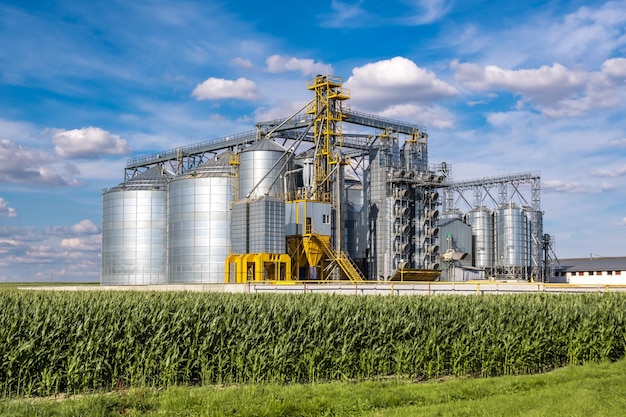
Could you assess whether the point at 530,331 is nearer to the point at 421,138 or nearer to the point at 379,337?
the point at 379,337

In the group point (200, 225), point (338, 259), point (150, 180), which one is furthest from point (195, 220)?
point (338, 259)

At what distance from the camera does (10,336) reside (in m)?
21.4

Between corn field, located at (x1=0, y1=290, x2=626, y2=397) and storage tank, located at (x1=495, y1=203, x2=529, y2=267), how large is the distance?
2693 inches

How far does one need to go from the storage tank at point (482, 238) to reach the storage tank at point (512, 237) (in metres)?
1.37

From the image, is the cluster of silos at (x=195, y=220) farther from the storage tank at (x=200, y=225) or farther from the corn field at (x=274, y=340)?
the corn field at (x=274, y=340)

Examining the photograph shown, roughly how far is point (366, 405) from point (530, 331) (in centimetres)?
1103

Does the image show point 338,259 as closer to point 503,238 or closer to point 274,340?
point 503,238

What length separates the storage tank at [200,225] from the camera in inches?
3157

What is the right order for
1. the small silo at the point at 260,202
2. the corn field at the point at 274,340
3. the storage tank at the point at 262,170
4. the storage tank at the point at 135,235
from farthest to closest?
the storage tank at the point at 135,235, the storage tank at the point at 262,170, the small silo at the point at 260,202, the corn field at the point at 274,340

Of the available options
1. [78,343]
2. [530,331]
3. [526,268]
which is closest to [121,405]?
[78,343]

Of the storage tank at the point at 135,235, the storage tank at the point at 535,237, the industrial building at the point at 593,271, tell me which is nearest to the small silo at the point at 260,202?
the storage tank at the point at 135,235

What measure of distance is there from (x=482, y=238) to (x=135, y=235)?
47971mm

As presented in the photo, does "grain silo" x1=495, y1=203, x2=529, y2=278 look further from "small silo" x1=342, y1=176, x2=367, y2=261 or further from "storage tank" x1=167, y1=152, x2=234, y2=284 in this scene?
"storage tank" x1=167, y1=152, x2=234, y2=284

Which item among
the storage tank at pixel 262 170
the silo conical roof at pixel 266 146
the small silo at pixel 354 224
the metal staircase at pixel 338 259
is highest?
the silo conical roof at pixel 266 146
